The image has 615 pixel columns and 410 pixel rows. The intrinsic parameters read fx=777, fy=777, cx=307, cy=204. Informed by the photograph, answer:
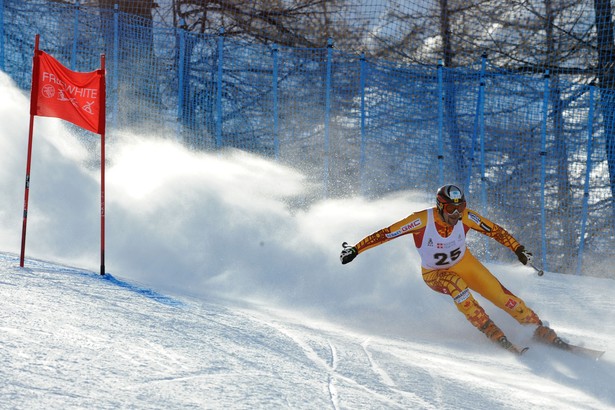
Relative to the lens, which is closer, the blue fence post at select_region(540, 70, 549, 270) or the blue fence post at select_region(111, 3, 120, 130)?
the blue fence post at select_region(540, 70, 549, 270)

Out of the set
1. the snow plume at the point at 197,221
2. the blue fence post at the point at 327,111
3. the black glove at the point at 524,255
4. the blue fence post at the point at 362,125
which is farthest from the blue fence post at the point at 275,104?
the black glove at the point at 524,255

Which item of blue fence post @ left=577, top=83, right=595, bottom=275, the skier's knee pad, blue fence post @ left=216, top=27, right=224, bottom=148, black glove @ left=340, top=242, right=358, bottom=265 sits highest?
blue fence post @ left=216, top=27, right=224, bottom=148

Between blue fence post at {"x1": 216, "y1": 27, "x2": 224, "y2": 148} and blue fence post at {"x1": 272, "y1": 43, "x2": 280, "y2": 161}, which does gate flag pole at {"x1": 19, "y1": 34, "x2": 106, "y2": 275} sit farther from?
blue fence post at {"x1": 272, "y1": 43, "x2": 280, "y2": 161}

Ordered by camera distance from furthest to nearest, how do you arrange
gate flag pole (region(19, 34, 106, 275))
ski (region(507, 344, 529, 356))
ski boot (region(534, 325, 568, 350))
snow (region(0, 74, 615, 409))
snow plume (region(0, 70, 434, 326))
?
1. snow plume (region(0, 70, 434, 326))
2. gate flag pole (region(19, 34, 106, 275))
3. ski boot (region(534, 325, 568, 350))
4. ski (region(507, 344, 529, 356))
5. snow (region(0, 74, 615, 409))

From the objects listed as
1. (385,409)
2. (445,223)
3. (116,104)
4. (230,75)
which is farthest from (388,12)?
(385,409)

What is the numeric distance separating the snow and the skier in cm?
41

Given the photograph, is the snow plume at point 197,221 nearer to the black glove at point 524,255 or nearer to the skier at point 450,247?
the skier at point 450,247

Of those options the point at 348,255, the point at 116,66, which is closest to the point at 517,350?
the point at 348,255

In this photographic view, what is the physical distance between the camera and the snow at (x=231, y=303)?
169 inches

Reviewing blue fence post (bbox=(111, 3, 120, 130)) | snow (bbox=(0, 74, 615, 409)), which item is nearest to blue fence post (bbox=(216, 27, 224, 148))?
snow (bbox=(0, 74, 615, 409))

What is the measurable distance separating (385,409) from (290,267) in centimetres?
498

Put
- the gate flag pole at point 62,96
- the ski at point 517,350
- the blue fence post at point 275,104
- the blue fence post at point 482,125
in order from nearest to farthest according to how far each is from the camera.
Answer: the ski at point 517,350 < the gate flag pole at point 62,96 < the blue fence post at point 482,125 < the blue fence post at point 275,104

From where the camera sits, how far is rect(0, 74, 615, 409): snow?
4.29 meters

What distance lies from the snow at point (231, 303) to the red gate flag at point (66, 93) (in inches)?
58.7
